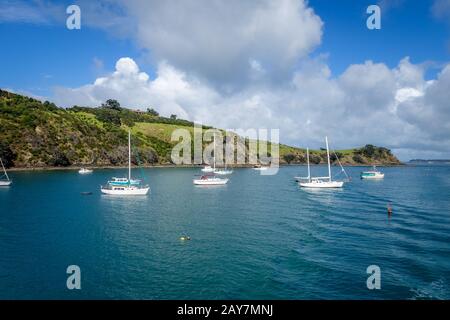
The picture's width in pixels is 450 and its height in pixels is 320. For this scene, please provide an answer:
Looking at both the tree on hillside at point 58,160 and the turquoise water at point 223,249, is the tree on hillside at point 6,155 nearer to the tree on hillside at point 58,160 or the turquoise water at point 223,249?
the tree on hillside at point 58,160

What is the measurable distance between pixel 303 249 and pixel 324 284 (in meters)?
10.9

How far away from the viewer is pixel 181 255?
39344 mm

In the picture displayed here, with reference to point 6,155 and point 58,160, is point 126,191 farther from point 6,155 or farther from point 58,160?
point 58,160

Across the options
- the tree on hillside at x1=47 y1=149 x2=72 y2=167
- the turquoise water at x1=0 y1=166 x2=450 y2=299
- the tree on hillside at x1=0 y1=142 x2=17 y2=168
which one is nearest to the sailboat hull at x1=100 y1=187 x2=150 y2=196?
the turquoise water at x1=0 y1=166 x2=450 y2=299

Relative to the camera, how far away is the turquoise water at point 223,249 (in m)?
30.5

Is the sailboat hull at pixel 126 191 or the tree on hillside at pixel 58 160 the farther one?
the tree on hillside at pixel 58 160

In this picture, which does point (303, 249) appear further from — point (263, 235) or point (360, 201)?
point (360, 201)

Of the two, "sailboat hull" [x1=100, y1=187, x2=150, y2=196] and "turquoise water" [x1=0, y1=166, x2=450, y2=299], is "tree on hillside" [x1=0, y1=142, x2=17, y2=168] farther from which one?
"sailboat hull" [x1=100, y1=187, x2=150, y2=196]

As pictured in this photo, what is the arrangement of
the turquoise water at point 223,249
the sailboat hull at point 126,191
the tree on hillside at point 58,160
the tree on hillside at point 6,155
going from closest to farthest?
1. the turquoise water at point 223,249
2. the sailboat hull at point 126,191
3. the tree on hillside at point 6,155
4. the tree on hillside at point 58,160

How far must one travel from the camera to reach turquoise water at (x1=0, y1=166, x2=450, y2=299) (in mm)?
30500

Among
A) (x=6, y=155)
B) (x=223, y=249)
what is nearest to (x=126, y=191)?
(x=223, y=249)

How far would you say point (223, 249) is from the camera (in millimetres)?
41625

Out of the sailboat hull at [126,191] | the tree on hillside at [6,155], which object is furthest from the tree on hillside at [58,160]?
the sailboat hull at [126,191]

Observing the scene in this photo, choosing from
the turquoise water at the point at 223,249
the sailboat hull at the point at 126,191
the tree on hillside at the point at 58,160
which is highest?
the tree on hillside at the point at 58,160
